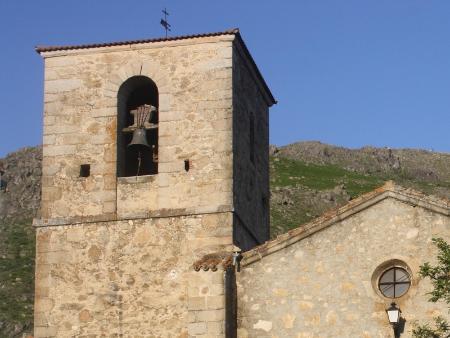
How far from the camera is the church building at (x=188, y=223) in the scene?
738 inches

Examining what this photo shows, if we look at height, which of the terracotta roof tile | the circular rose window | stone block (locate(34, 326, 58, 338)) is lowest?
stone block (locate(34, 326, 58, 338))

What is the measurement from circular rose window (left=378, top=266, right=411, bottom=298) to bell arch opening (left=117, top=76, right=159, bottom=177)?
18.1 feet

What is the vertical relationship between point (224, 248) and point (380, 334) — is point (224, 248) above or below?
above

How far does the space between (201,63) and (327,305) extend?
5.66 meters

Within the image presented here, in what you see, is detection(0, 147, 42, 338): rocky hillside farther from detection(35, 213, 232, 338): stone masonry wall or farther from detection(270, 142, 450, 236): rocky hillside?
detection(35, 213, 232, 338): stone masonry wall

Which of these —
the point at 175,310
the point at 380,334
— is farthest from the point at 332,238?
the point at 175,310

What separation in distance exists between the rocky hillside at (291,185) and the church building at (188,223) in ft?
83.7

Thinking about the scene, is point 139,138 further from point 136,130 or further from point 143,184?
point 143,184

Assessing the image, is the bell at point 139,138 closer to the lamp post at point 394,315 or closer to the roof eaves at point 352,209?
the roof eaves at point 352,209

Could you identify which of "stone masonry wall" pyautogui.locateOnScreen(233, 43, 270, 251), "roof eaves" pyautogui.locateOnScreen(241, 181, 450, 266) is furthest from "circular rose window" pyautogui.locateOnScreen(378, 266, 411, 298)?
"stone masonry wall" pyautogui.locateOnScreen(233, 43, 270, 251)

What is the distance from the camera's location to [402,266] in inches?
735

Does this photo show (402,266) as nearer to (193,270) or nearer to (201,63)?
(193,270)

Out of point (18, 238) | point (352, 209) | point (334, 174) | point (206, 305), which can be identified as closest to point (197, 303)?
point (206, 305)

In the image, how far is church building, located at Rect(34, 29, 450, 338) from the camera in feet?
61.5
